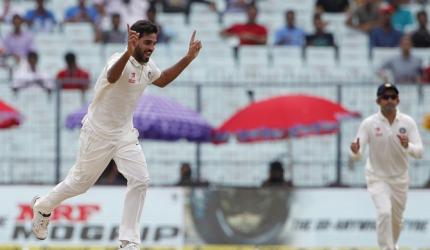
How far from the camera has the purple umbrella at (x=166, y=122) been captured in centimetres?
1797

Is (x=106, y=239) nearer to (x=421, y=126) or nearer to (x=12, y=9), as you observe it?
(x=421, y=126)

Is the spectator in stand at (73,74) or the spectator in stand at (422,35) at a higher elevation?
the spectator in stand at (422,35)

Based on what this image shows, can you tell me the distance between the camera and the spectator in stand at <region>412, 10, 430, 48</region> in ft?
69.7

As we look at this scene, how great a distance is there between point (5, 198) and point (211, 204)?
102 inches

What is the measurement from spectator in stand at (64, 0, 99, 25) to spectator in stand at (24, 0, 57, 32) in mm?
259

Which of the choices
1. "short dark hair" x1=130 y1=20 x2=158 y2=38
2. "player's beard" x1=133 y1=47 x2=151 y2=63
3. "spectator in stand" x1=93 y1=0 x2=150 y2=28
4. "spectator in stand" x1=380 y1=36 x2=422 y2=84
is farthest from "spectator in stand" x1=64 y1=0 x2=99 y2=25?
"short dark hair" x1=130 y1=20 x2=158 y2=38

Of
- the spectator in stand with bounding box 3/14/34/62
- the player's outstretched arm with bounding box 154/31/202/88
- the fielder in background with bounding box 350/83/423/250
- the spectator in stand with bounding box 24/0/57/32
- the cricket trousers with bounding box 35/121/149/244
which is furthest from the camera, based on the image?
the spectator in stand with bounding box 24/0/57/32

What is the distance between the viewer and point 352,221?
17.3m

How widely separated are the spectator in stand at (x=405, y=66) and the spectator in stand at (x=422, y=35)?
0.92 meters

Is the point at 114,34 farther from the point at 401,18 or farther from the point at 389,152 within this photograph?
the point at 389,152

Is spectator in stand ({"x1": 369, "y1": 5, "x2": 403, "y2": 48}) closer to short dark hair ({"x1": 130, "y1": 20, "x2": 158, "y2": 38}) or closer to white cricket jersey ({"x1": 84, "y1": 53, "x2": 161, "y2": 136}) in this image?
white cricket jersey ({"x1": 84, "y1": 53, "x2": 161, "y2": 136})

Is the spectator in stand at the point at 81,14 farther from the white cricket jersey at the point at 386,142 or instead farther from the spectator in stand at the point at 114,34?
the white cricket jersey at the point at 386,142

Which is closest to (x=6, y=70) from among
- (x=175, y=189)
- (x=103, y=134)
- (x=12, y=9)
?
(x=12, y=9)

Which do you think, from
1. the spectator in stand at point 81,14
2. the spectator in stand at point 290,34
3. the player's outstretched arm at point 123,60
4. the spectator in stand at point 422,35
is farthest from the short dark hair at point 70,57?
the player's outstretched arm at point 123,60
